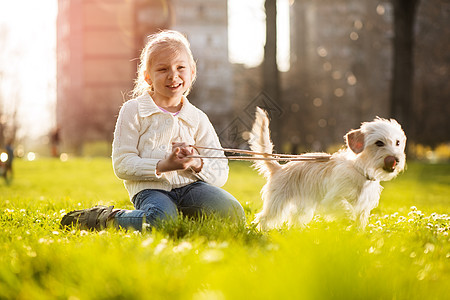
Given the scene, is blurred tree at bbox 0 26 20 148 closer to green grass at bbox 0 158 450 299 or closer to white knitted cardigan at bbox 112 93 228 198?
white knitted cardigan at bbox 112 93 228 198

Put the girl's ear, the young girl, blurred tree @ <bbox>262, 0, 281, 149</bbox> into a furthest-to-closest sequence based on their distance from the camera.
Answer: blurred tree @ <bbox>262, 0, 281, 149</bbox>, the girl's ear, the young girl

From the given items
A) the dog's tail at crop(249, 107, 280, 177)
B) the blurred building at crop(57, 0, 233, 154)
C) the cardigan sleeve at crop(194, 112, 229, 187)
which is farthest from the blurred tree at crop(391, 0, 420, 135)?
the blurred building at crop(57, 0, 233, 154)

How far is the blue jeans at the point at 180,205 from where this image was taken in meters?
3.66

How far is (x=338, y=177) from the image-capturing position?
3.72 meters

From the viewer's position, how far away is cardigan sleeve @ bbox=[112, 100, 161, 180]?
3.82m

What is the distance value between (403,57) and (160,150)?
1329cm

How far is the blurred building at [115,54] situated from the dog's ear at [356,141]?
24.5 m

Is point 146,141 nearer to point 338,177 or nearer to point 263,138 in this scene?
point 263,138

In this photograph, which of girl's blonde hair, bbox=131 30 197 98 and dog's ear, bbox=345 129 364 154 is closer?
dog's ear, bbox=345 129 364 154

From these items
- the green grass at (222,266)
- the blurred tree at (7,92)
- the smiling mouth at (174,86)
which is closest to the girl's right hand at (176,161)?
the green grass at (222,266)

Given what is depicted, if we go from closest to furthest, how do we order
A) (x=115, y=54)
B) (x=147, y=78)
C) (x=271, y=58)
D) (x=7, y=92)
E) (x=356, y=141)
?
(x=356, y=141) < (x=147, y=78) < (x=271, y=58) < (x=7, y=92) < (x=115, y=54)

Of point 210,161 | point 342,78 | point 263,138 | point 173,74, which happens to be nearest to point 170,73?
point 173,74

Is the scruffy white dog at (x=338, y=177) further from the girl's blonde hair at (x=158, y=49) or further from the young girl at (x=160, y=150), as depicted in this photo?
the girl's blonde hair at (x=158, y=49)

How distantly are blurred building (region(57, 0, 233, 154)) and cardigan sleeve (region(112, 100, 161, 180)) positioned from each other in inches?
951
